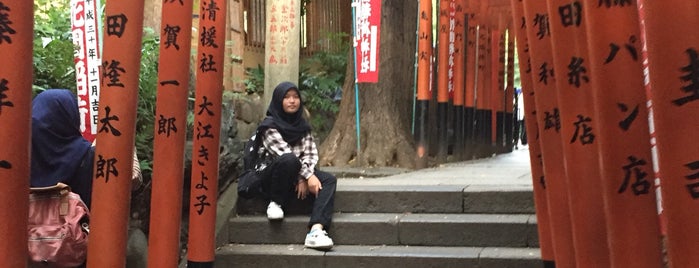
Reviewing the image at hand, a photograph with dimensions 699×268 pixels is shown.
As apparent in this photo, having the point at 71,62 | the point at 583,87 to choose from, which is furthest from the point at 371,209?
the point at 583,87

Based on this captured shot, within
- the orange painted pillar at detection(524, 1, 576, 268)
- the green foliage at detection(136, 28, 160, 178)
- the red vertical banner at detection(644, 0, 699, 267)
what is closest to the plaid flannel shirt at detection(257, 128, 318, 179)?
the green foliage at detection(136, 28, 160, 178)

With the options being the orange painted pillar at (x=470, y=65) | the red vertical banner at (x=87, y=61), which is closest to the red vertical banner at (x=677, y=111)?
the red vertical banner at (x=87, y=61)

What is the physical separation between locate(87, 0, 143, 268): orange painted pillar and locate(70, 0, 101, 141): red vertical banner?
5.58ft

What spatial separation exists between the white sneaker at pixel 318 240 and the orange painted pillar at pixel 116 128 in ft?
10.0

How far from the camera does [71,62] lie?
572 centimetres

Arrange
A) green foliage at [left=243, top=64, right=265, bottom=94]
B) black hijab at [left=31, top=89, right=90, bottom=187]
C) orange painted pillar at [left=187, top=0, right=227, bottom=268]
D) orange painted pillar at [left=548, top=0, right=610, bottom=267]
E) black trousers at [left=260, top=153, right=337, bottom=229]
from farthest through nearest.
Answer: green foliage at [left=243, top=64, right=265, bottom=94], black trousers at [left=260, top=153, right=337, bottom=229], orange painted pillar at [left=187, top=0, right=227, bottom=268], black hijab at [left=31, top=89, right=90, bottom=187], orange painted pillar at [left=548, top=0, right=610, bottom=267]

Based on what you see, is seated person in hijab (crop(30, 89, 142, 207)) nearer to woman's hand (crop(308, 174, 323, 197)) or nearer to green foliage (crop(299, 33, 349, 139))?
woman's hand (crop(308, 174, 323, 197))

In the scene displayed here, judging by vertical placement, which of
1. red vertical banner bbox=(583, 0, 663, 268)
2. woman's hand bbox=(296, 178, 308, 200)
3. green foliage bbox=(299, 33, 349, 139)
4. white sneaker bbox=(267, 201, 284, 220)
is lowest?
white sneaker bbox=(267, 201, 284, 220)

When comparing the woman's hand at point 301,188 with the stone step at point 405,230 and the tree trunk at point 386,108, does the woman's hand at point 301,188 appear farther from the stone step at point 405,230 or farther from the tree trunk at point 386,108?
the tree trunk at point 386,108

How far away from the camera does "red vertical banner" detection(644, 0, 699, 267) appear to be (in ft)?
6.16

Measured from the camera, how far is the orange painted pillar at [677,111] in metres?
1.88

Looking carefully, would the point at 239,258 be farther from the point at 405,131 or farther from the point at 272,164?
the point at 405,131

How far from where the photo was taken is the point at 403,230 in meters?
6.24

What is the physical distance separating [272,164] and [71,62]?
6.11 feet
